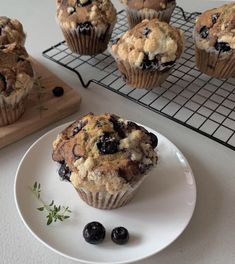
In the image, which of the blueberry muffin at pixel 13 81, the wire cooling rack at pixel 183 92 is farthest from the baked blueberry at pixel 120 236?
the blueberry muffin at pixel 13 81

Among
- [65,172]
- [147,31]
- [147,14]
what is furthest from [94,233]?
[147,14]

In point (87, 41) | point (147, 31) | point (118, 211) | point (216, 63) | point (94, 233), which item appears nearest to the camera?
point (94, 233)

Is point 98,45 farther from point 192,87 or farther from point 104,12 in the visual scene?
point 192,87

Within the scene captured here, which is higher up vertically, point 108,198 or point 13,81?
point 13,81

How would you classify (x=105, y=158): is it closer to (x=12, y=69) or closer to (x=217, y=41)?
(x=12, y=69)

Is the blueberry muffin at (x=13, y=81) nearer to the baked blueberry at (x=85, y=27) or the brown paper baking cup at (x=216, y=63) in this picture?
the baked blueberry at (x=85, y=27)

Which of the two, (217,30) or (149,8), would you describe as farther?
(149,8)

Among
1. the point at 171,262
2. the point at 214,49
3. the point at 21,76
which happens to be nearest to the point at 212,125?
the point at 214,49
